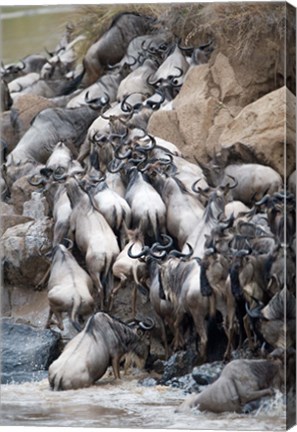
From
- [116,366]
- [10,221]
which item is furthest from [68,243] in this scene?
[116,366]

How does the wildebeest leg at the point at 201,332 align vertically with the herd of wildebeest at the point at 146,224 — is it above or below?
below

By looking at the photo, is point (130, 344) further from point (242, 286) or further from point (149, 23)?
point (149, 23)

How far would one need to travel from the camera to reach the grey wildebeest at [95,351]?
552 inches

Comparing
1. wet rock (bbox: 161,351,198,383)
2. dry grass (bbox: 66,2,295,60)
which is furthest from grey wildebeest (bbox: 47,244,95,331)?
dry grass (bbox: 66,2,295,60)

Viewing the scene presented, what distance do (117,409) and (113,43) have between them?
3.11m

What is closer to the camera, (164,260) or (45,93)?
(164,260)

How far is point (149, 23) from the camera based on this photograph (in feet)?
47.5

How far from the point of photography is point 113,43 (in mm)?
15141

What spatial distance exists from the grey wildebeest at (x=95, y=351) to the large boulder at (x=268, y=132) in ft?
4.99

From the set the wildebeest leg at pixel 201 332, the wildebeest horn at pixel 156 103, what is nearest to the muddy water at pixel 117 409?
the wildebeest leg at pixel 201 332

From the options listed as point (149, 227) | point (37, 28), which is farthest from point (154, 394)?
point (37, 28)

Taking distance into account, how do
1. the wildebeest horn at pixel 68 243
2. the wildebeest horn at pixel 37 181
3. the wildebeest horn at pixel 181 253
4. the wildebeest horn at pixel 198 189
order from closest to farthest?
1. the wildebeest horn at pixel 181 253
2. the wildebeest horn at pixel 198 189
3. the wildebeest horn at pixel 68 243
4. the wildebeest horn at pixel 37 181

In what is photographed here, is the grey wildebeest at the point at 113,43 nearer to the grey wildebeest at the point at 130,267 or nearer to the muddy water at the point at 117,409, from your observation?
the grey wildebeest at the point at 130,267

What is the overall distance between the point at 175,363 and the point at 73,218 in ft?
4.85
